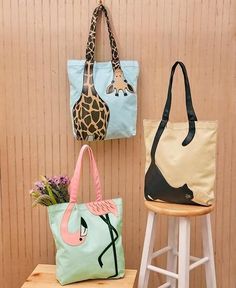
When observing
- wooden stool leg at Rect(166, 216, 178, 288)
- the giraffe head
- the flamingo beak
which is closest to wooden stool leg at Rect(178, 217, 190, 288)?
wooden stool leg at Rect(166, 216, 178, 288)

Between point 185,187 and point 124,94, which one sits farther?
point 124,94

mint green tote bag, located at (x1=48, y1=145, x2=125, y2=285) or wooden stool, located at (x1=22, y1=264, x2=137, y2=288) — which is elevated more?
mint green tote bag, located at (x1=48, y1=145, x2=125, y2=285)

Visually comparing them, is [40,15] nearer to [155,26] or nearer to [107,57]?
[107,57]

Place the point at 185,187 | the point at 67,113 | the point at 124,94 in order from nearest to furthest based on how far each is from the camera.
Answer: the point at 185,187 → the point at 124,94 → the point at 67,113

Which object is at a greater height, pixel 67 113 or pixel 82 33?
pixel 82 33

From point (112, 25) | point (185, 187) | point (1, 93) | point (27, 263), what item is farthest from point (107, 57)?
point (27, 263)

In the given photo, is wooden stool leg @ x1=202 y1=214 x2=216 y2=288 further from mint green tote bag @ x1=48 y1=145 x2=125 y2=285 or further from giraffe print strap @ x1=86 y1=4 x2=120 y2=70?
giraffe print strap @ x1=86 y1=4 x2=120 y2=70

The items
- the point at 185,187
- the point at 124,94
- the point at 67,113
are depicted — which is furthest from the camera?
the point at 67,113

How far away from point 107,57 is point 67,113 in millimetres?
323

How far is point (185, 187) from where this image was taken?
74.7 inches

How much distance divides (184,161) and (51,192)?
1.94ft

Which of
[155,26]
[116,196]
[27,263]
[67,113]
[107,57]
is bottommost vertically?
[27,263]

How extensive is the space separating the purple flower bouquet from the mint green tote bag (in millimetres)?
70

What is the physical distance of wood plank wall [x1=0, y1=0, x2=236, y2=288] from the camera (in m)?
2.19
